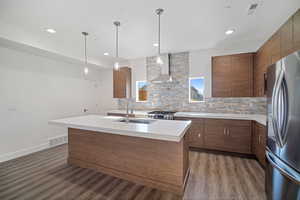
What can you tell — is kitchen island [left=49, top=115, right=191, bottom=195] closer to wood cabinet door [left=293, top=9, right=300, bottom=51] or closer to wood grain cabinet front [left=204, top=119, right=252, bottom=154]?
wood grain cabinet front [left=204, top=119, right=252, bottom=154]

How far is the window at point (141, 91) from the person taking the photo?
189 inches

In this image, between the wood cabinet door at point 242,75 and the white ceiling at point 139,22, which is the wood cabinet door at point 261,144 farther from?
the white ceiling at point 139,22

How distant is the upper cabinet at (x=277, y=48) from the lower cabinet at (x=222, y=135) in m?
0.92

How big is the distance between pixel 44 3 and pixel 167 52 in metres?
3.08

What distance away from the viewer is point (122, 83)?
15.6ft

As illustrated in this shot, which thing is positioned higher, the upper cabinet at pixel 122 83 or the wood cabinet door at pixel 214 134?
the upper cabinet at pixel 122 83

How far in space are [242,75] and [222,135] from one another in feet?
5.34

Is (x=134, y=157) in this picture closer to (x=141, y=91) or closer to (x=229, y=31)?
(x=141, y=91)

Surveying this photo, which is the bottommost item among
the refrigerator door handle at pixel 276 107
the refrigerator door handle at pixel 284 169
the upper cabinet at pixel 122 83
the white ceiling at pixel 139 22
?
the refrigerator door handle at pixel 284 169

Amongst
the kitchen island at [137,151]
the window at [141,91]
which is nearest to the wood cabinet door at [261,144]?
the kitchen island at [137,151]

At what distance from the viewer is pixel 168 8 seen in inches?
80.3

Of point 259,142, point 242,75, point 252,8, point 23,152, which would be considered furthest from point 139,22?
point 23,152

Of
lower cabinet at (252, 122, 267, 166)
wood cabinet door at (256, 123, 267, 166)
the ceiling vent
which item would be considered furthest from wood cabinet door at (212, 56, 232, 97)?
the ceiling vent

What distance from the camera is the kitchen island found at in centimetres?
188
